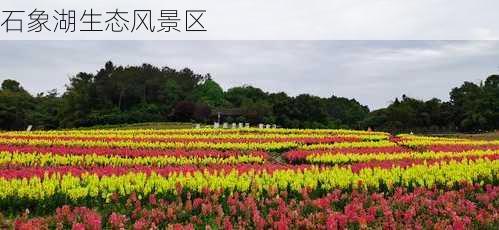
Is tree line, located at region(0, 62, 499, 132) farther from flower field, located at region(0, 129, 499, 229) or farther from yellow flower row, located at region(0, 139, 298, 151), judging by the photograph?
flower field, located at region(0, 129, 499, 229)

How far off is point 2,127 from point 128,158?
146ft

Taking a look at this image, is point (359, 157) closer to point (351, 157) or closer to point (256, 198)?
point (351, 157)

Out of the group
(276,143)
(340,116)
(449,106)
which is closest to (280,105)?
(449,106)

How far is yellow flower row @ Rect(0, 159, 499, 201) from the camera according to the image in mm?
8547

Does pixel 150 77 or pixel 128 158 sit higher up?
pixel 150 77

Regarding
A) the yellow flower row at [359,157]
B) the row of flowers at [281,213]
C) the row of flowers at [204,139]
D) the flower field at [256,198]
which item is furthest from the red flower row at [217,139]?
the row of flowers at [281,213]

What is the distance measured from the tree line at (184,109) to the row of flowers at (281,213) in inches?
1670

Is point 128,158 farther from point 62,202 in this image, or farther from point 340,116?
point 340,116

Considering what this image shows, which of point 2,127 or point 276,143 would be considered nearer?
point 276,143

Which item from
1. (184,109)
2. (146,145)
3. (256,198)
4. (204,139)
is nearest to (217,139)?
(204,139)

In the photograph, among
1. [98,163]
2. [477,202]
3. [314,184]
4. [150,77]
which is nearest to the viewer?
[477,202]

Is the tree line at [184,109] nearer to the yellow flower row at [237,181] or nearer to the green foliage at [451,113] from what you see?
the green foliage at [451,113]

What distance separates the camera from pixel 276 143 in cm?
2130

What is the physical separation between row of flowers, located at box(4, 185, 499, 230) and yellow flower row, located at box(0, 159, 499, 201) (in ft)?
0.89
